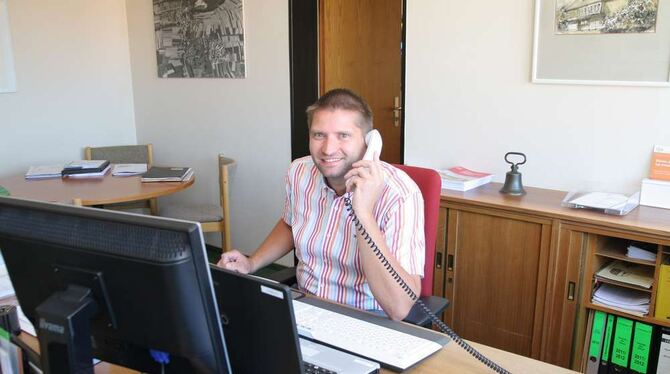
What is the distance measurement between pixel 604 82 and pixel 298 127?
1898mm

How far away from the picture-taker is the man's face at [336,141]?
1764mm

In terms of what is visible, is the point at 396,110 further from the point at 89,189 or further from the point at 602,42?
the point at 89,189

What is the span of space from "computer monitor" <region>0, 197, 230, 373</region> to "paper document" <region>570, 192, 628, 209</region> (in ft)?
5.97

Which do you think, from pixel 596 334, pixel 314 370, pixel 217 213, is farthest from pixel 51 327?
pixel 217 213

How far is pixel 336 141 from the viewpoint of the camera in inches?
69.5

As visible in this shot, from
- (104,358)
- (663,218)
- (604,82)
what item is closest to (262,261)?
(104,358)

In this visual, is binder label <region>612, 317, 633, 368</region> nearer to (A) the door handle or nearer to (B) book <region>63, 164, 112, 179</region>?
(A) the door handle

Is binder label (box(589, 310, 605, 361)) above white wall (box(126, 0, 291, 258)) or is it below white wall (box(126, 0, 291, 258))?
below

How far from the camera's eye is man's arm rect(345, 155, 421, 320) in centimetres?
156

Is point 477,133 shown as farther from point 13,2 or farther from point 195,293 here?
point 13,2

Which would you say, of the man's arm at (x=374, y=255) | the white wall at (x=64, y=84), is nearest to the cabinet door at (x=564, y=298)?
the man's arm at (x=374, y=255)

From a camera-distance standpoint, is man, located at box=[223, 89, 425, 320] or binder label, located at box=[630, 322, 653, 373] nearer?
man, located at box=[223, 89, 425, 320]

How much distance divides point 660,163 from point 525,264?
27.6 inches

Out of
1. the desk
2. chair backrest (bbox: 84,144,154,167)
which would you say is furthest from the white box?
chair backrest (bbox: 84,144,154,167)
